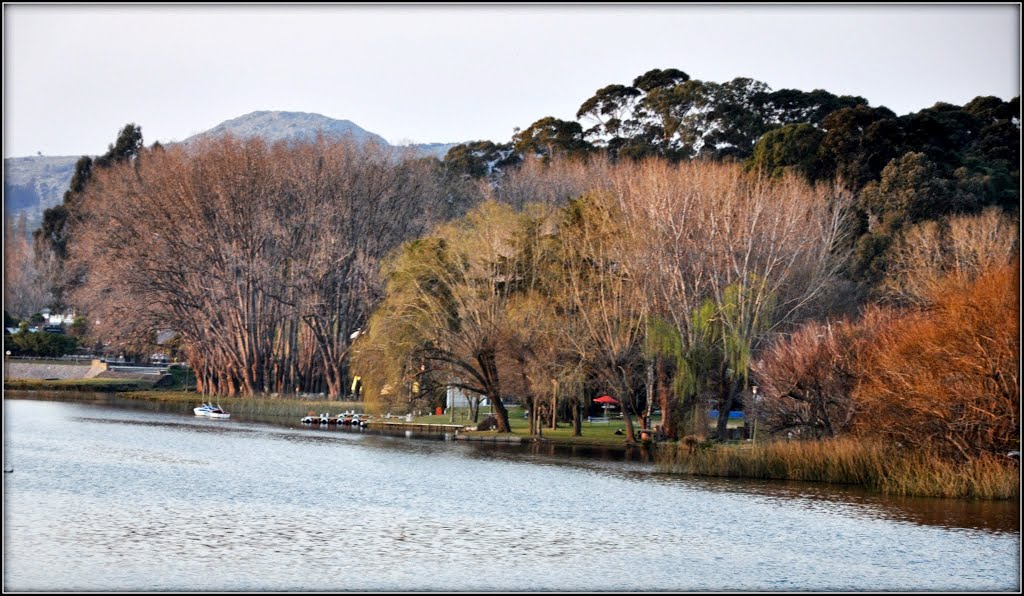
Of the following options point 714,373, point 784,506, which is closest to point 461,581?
point 784,506

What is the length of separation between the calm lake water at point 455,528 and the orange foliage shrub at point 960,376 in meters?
2.60

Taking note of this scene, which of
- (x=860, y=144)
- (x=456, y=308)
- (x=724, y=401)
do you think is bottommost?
(x=724, y=401)

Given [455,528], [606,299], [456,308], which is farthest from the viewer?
[456,308]

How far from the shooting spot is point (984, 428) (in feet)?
125

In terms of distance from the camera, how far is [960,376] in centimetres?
3794

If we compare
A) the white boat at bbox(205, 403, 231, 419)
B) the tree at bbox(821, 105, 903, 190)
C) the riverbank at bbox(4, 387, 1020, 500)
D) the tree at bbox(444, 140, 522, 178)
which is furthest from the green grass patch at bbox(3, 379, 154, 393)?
the tree at bbox(821, 105, 903, 190)

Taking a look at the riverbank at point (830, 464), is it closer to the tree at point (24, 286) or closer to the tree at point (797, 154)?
the tree at point (797, 154)

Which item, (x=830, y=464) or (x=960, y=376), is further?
(x=830, y=464)

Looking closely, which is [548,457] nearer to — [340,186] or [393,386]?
[393,386]

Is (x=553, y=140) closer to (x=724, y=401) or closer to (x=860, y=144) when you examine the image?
(x=860, y=144)

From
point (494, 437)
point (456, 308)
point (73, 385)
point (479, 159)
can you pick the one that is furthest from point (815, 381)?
point (479, 159)

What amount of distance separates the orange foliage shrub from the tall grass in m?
0.76

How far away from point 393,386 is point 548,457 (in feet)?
47.3

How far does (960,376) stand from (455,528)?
1718 centimetres
